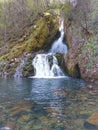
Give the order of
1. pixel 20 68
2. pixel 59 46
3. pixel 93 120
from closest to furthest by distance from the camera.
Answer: pixel 93 120
pixel 20 68
pixel 59 46

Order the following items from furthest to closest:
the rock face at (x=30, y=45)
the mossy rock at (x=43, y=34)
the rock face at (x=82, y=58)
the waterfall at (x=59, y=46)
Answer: the mossy rock at (x=43, y=34) < the waterfall at (x=59, y=46) < the rock face at (x=30, y=45) < the rock face at (x=82, y=58)

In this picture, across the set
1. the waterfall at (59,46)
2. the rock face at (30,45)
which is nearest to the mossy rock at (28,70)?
the rock face at (30,45)

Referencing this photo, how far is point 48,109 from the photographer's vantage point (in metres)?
12.4

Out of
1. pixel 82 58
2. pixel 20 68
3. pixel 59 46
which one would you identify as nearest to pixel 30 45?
pixel 59 46

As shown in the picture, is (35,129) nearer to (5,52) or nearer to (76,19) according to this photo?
(76,19)

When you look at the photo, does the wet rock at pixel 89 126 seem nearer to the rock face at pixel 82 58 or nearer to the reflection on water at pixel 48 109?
the reflection on water at pixel 48 109

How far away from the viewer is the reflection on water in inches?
390

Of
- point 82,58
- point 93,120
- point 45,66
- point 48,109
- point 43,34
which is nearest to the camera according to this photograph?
point 93,120

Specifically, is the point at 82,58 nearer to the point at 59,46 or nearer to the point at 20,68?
the point at 59,46

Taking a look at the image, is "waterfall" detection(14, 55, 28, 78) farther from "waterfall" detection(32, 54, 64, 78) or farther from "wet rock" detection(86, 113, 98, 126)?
"wet rock" detection(86, 113, 98, 126)

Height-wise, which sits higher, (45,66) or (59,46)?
(59,46)

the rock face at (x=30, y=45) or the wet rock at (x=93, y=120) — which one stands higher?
the rock face at (x=30, y=45)

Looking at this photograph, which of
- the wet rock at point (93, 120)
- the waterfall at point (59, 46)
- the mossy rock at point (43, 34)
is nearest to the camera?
the wet rock at point (93, 120)

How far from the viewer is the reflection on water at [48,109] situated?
9.90m
